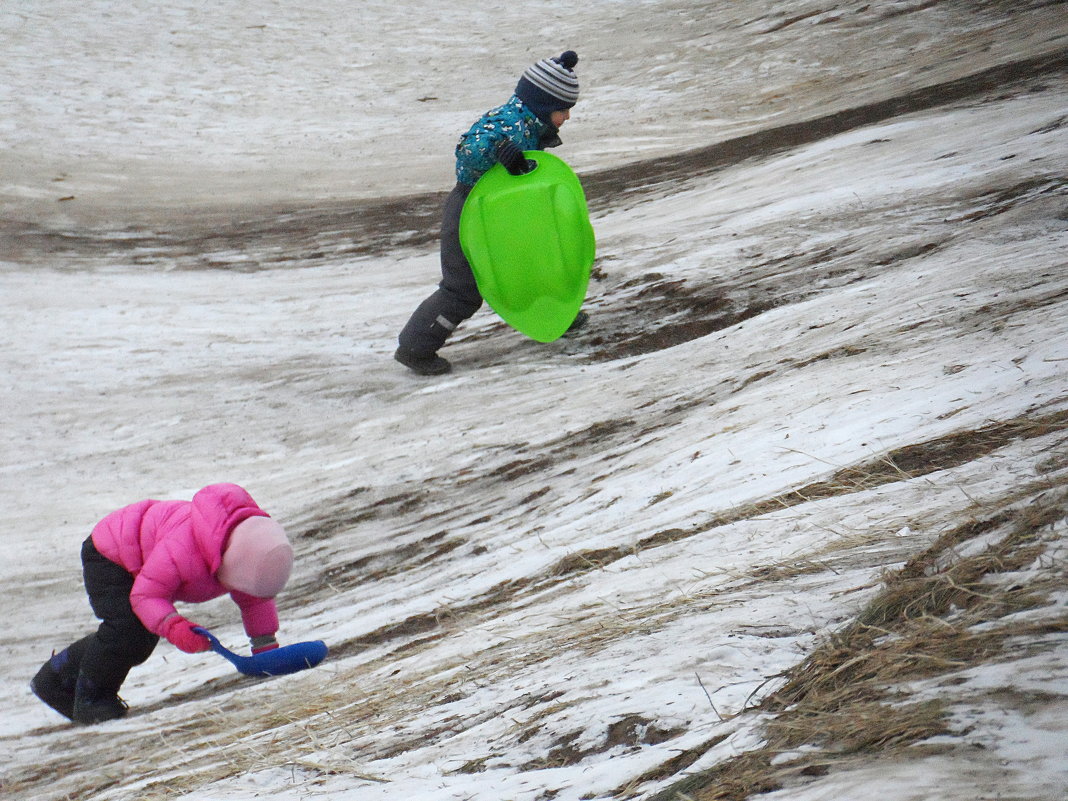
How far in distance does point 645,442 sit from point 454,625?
158 cm

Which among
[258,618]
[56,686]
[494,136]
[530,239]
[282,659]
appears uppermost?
[494,136]

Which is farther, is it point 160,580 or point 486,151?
point 486,151

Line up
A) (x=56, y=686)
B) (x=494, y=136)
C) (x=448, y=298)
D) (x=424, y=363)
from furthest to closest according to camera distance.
Result: (x=424, y=363) < (x=448, y=298) < (x=494, y=136) < (x=56, y=686)

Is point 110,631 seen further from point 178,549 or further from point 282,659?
point 282,659

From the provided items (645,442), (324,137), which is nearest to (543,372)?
(645,442)

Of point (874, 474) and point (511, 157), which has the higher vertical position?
point (511, 157)

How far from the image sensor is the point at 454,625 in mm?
3934

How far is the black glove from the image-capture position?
5637 mm

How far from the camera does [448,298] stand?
20.5 feet

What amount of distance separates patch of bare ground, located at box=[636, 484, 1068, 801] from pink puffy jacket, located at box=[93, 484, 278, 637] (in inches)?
86.9

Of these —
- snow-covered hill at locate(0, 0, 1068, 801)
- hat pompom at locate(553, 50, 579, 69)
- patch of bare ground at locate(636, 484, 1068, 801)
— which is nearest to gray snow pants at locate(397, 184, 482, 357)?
snow-covered hill at locate(0, 0, 1068, 801)

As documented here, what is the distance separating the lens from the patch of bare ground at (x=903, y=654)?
6.39ft

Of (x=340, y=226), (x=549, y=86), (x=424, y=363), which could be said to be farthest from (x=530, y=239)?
(x=340, y=226)

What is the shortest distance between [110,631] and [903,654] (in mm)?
3150
